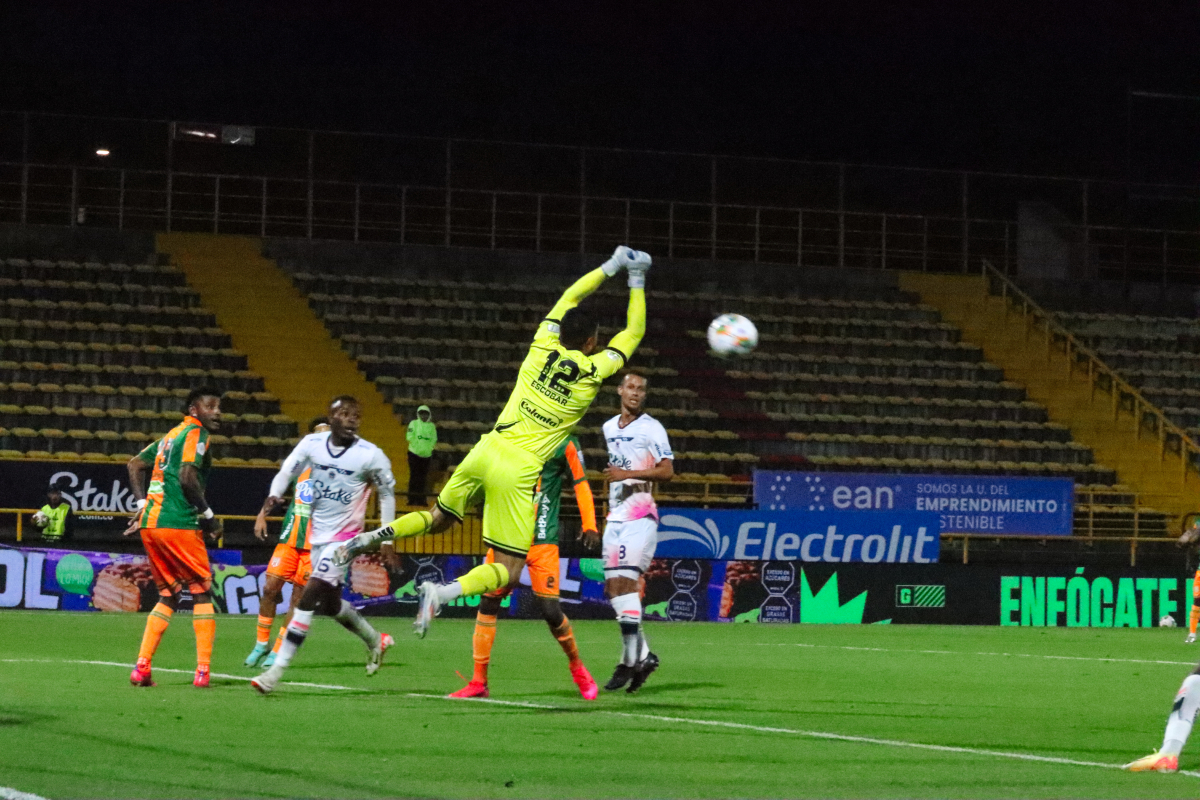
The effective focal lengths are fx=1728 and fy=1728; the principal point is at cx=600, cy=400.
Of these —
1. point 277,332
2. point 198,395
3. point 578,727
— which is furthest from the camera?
point 277,332

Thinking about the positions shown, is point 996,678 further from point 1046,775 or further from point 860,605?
point 860,605

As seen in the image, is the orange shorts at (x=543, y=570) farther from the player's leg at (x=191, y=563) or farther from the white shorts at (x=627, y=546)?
the player's leg at (x=191, y=563)

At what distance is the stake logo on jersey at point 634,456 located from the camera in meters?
13.2

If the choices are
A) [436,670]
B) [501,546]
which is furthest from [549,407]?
[436,670]

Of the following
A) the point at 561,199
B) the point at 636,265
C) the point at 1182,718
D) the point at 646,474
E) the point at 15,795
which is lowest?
the point at 15,795

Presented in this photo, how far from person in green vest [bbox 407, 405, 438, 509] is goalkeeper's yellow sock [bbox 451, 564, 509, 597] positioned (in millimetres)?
16670

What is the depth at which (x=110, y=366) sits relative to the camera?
2962cm

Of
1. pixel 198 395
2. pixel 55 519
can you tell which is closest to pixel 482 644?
pixel 198 395

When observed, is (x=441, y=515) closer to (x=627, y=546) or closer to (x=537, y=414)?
(x=537, y=414)

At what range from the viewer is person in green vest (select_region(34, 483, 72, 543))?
2456 centimetres

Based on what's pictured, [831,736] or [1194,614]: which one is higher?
[831,736]

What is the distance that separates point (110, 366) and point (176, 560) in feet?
59.8

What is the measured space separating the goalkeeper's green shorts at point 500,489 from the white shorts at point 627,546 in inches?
86.7

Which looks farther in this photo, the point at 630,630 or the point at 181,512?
the point at 630,630
